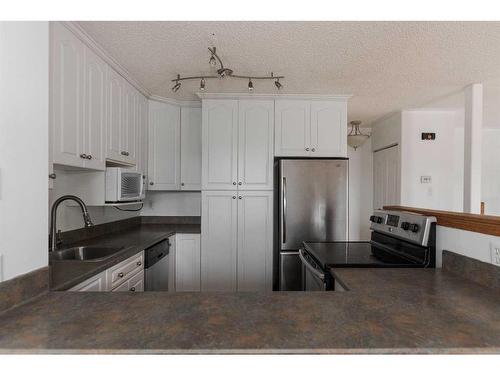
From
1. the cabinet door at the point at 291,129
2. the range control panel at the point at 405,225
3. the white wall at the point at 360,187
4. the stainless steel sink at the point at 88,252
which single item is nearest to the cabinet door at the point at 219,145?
the cabinet door at the point at 291,129

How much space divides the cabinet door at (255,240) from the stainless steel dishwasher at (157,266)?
76 cm

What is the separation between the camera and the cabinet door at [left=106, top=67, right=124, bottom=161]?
2363 millimetres

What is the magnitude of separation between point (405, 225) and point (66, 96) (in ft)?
7.38

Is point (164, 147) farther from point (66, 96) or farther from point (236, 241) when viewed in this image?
point (66, 96)

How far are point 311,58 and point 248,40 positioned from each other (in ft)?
1.86

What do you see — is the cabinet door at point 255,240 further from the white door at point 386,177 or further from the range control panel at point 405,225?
the white door at point 386,177

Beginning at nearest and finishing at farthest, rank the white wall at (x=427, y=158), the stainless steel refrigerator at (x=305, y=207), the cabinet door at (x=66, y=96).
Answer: the cabinet door at (x=66, y=96) < the stainless steel refrigerator at (x=305, y=207) < the white wall at (x=427, y=158)

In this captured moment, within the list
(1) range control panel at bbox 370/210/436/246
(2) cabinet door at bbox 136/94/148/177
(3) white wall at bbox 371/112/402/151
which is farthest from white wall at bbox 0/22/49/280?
(3) white wall at bbox 371/112/402/151

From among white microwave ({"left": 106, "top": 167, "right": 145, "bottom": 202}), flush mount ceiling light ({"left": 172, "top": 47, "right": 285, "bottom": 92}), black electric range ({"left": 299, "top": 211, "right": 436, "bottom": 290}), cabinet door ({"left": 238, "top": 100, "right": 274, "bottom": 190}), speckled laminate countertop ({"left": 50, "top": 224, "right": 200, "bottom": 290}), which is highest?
flush mount ceiling light ({"left": 172, "top": 47, "right": 285, "bottom": 92})

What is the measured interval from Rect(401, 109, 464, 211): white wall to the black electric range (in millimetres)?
2135

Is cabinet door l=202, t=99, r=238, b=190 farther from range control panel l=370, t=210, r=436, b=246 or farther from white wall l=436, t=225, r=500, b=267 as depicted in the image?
white wall l=436, t=225, r=500, b=267

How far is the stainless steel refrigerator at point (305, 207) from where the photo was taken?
9.62 feet

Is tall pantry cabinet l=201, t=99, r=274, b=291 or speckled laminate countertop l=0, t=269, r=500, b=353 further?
tall pantry cabinet l=201, t=99, r=274, b=291
